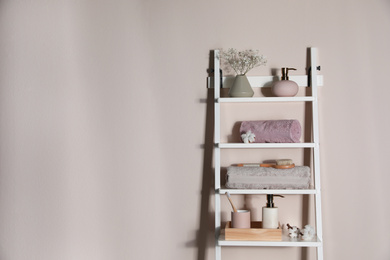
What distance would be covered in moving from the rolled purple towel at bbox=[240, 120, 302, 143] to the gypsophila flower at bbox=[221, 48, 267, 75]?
252mm

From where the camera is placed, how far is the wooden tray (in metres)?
1.96

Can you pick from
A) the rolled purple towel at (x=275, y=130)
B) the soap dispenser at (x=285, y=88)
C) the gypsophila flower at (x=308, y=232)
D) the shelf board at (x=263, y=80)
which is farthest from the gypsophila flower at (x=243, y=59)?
the gypsophila flower at (x=308, y=232)

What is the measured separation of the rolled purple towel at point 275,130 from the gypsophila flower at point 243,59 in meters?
0.25

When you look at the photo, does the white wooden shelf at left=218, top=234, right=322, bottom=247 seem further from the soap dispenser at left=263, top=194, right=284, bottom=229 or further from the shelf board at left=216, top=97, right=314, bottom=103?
the shelf board at left=216, top=97, right=314, bottom=103

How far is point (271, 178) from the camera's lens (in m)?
2.01

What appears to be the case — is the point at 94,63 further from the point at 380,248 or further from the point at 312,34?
the point at 380,248

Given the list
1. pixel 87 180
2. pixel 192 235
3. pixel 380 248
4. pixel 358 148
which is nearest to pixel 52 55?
pixel 87 180

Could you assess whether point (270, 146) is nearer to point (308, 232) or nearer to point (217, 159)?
point (217, 159)

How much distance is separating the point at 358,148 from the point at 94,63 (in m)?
1.28

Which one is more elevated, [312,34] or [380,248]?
[312,34]

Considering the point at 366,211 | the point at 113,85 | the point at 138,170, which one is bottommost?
the point at 366,211

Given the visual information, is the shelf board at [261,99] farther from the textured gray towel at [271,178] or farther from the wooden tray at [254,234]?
the wooden tray at [254,234]

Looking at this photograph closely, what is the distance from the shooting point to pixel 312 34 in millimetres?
2189

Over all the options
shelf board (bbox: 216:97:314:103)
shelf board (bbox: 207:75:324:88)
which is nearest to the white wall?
shelf board (bbox: 207:75:324:88)
